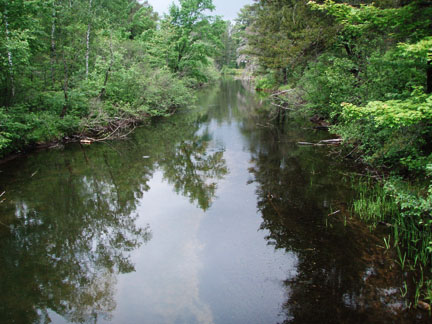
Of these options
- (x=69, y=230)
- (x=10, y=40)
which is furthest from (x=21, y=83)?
(x=69, y=230)

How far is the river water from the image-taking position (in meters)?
5.66

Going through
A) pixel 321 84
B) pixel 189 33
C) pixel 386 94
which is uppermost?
pixel 189 33

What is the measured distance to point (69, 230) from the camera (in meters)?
8.46

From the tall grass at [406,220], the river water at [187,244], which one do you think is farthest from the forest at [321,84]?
the river water at [187,244]

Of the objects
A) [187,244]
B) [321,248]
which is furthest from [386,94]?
[187,244]

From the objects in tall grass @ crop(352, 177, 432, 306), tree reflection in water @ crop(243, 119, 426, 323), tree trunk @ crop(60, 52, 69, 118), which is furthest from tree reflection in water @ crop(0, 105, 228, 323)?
tall grass @ crop(352, 177, 432, 306)

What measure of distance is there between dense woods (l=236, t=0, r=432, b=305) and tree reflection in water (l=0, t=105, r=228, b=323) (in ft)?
18.1

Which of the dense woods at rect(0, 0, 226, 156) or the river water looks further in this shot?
the dense woods at rect(0, 0, 226, 156)

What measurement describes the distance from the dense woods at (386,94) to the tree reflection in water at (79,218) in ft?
18.1

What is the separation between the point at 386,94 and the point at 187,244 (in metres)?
7.32

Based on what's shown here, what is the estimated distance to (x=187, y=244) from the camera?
784cm

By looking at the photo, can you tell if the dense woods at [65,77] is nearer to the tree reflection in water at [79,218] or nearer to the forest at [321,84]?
the forest at [321,84]

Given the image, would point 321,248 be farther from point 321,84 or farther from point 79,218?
point 321,84

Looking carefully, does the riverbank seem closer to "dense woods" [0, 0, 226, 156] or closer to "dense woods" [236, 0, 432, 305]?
"dense woods" [236, 0, 432, 305]
